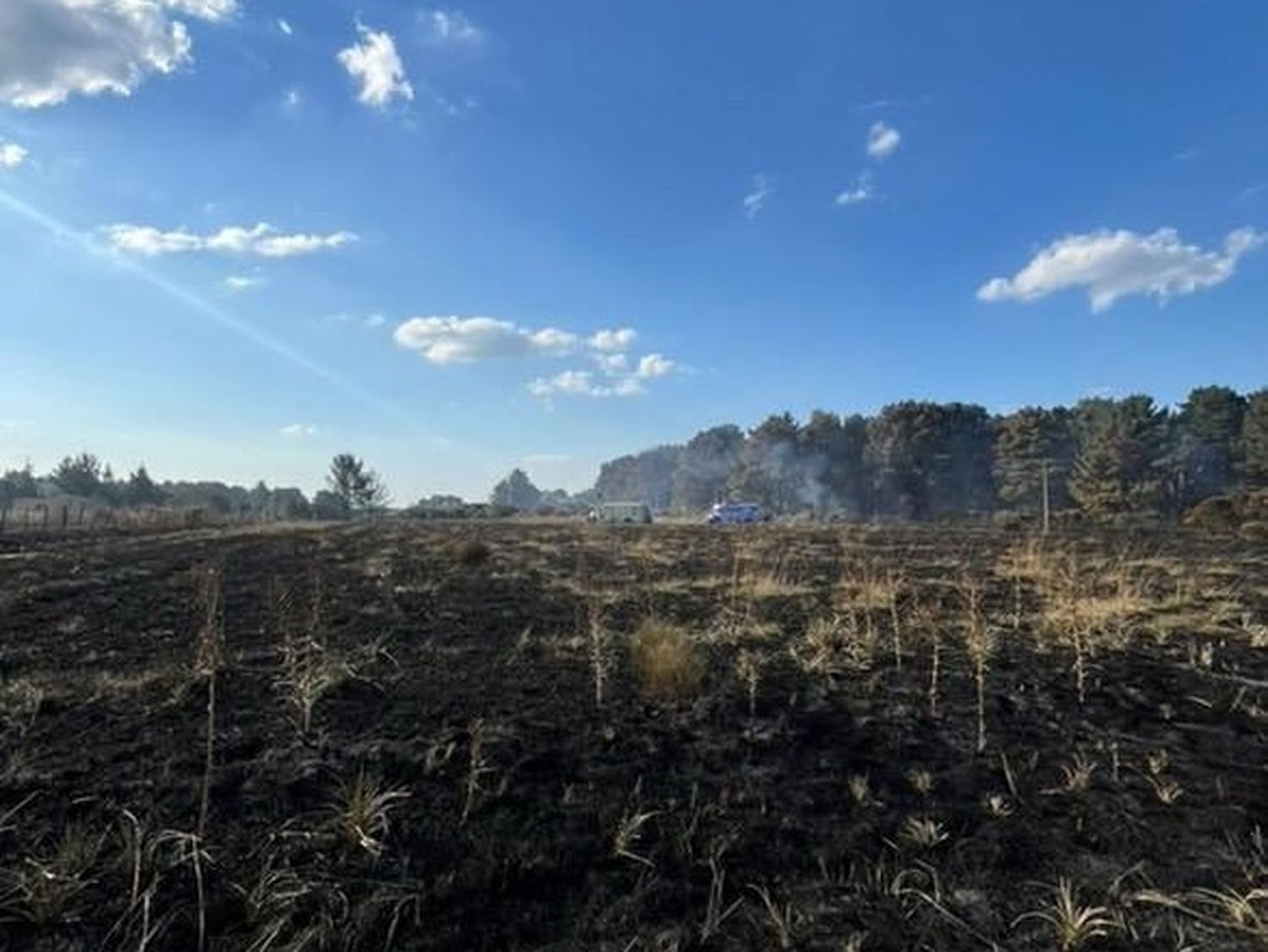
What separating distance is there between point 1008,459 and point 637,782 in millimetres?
68908

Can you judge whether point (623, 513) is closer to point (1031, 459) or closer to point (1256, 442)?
point (1031, 459)

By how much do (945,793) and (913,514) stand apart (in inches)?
2678

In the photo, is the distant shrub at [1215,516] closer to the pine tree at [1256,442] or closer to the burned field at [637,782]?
the pine tree at [1256,442]

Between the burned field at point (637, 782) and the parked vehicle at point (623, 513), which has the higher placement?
the parked vehicle at point (623, 513)

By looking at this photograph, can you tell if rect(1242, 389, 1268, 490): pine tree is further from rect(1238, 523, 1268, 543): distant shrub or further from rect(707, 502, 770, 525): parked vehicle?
rect(1238, 523, 1268, 543): distant shrub

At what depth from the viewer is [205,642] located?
5621 millimetres

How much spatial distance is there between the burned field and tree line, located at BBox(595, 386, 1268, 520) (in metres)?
48.0

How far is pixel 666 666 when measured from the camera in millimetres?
6012

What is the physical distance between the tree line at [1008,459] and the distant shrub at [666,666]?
159 ft

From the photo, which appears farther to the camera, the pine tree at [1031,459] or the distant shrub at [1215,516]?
the pine tree at [1031,459]

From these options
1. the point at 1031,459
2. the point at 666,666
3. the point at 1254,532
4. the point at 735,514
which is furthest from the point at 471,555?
the point at 1031,459

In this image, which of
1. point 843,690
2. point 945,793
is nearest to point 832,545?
point 843,690

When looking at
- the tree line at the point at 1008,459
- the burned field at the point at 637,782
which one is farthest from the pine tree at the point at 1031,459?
the burned field at the point at 637,782

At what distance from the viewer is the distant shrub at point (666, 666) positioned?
590cm
